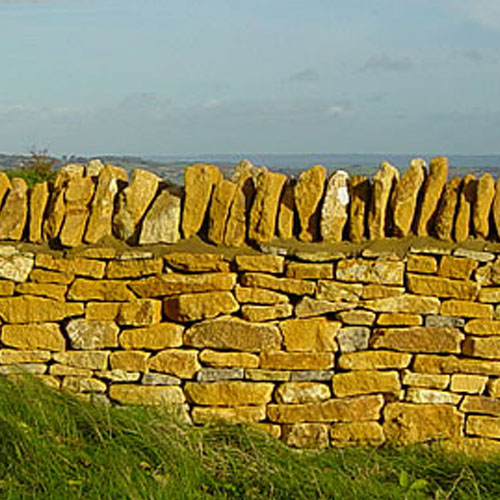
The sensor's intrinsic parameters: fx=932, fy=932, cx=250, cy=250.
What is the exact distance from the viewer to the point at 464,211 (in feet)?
17.3

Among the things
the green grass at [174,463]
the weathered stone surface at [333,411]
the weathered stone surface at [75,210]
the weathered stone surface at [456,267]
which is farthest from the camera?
the weathered stone surface at [75,210]

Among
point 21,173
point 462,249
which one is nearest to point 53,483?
point 462,249

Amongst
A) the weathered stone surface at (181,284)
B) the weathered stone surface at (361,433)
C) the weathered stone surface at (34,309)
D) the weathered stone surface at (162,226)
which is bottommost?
the weathered stone surface at (361,433)

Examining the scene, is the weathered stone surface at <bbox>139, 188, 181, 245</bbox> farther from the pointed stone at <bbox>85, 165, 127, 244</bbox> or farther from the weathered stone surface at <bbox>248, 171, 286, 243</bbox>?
the weathered stone surface at <bbox>248, 171, 286, 243</bbox>

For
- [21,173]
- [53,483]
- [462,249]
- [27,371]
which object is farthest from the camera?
[21,173]

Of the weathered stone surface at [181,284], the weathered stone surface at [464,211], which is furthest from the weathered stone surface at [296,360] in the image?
the weathered stone surface at [464,211]

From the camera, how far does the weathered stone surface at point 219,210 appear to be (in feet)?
17.9

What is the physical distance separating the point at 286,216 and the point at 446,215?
2.99 ft

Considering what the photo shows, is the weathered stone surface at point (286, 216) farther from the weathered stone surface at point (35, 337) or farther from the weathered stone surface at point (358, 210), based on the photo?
the weathered stone surface at point (35, 337)

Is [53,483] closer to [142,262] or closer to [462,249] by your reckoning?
[142,262]

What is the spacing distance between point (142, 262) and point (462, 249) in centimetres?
184

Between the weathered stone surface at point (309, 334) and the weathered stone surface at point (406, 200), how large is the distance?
66 centimetres

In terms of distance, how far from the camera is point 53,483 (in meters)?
4.21

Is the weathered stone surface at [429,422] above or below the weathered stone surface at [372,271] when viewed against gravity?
below
